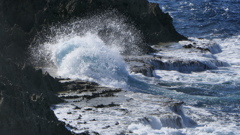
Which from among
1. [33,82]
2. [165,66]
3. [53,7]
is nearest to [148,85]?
[165,66]

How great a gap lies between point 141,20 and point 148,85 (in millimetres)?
8755

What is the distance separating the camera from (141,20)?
27.5m

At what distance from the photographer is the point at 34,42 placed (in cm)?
2245

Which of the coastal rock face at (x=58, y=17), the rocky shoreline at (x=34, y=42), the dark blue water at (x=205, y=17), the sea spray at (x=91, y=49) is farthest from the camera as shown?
the dark blue water at (x=205, y=17)

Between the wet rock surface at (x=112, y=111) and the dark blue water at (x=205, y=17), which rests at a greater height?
the dark blue water at (x=205, y=17)

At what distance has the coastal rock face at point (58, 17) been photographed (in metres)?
21.8

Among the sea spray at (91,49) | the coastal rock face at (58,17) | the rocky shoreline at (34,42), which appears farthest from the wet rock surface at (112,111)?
the coastal rock face at (58,17)

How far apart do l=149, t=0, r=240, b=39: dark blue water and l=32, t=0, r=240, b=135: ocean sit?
2491 millimetres

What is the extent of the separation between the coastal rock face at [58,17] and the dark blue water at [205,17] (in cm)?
495

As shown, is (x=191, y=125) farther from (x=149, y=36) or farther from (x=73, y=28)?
(x=149, y=36)

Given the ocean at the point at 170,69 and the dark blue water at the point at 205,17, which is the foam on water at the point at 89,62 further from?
the dark blue water at the point at 205,17

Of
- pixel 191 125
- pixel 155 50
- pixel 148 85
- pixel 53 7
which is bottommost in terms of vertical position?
pixel 191 125

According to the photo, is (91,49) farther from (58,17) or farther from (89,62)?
(58,17)

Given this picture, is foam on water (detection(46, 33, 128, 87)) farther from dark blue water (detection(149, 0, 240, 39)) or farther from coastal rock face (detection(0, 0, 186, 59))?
dark blue water (detection(149, 0, 240, 39))
